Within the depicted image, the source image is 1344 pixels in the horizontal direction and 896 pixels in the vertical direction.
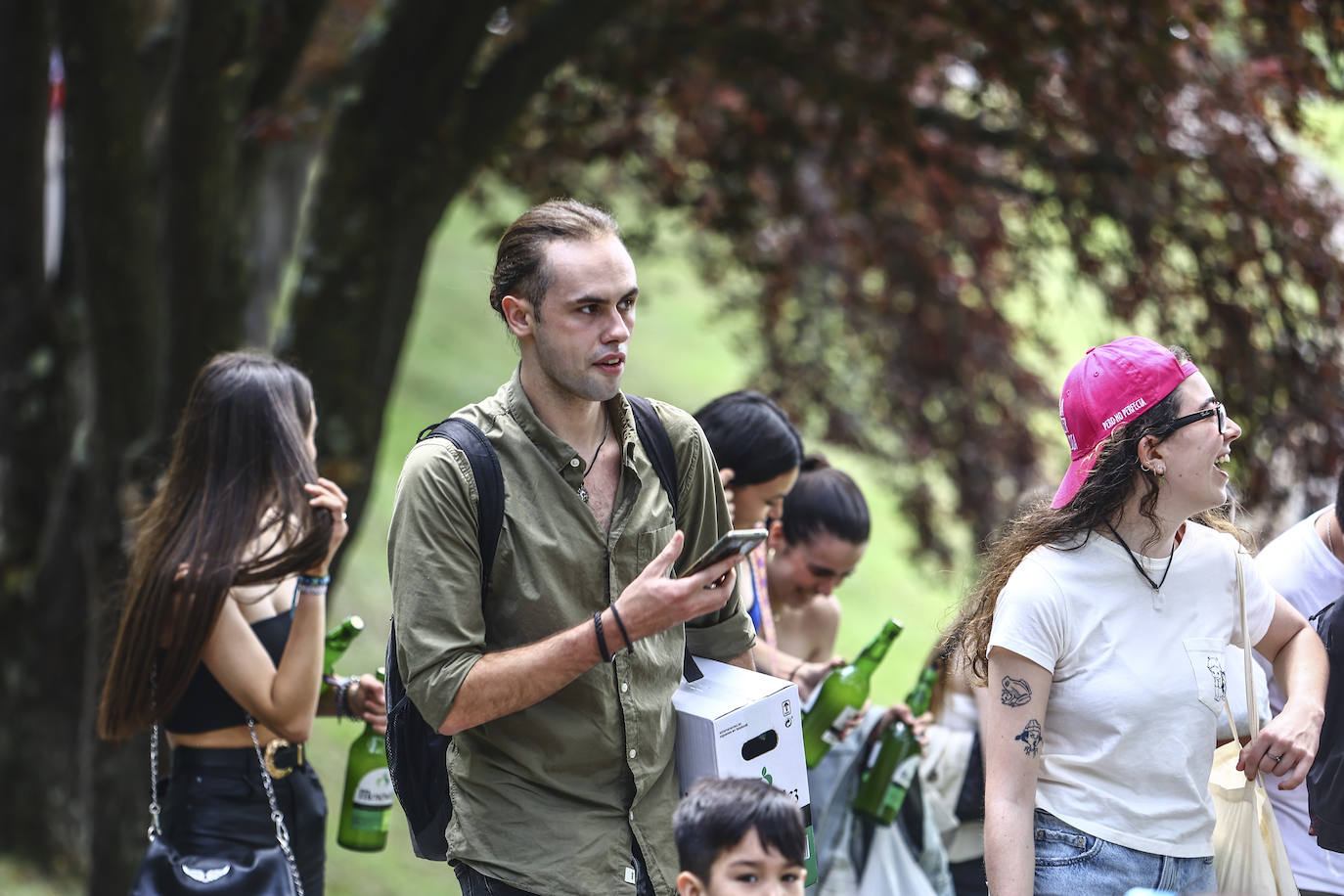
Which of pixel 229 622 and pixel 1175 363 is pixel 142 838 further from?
pixel 1175 363

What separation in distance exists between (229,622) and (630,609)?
4.75 ft

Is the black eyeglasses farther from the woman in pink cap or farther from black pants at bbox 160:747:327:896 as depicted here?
black pants at bbox 160:747:327:896

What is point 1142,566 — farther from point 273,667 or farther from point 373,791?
point 373,791

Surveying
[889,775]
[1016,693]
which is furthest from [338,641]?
[1016,693]

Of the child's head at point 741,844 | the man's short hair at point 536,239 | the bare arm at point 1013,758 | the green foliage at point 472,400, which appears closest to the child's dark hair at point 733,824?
the child's head at point 741,844

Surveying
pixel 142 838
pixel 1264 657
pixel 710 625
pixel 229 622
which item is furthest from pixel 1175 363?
pixel 142 838

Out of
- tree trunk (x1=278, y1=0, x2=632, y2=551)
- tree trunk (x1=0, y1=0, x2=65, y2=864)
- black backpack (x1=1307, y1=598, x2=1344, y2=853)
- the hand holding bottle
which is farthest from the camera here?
tree trunk (x1=0, y1=0, x2=65, y2=864)

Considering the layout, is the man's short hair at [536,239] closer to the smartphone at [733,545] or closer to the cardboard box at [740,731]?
the smartphone at [733,545]

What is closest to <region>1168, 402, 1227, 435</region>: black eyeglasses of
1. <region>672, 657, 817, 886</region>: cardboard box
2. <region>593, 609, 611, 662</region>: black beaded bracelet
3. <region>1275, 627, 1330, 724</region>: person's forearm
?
<region>1275, 627, 1330, 724</region>: person's forearm

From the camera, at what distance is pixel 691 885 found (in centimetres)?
263

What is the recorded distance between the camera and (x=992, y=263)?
986cm

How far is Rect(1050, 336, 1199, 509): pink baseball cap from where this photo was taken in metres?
3.12

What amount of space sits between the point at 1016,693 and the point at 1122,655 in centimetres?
24

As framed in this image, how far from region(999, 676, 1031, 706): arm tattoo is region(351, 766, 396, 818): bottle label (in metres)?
2.00
